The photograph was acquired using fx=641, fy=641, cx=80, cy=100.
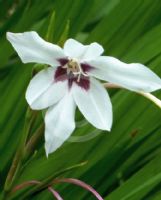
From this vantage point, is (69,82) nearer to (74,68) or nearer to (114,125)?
(74,68)

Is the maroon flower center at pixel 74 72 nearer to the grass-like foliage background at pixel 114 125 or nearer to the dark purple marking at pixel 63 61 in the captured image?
the dark purple marking at pixel 63 61

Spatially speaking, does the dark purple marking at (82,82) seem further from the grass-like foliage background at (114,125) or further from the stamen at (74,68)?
the grass-like foliage background at (114,125)

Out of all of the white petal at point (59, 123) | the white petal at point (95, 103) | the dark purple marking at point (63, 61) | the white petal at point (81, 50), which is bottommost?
the white petal at point (59, 123)

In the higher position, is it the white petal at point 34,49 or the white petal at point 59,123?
the white petal at point 34,49

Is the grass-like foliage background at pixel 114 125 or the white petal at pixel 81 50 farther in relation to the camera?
the grass-like foliage background at pixel 114 125

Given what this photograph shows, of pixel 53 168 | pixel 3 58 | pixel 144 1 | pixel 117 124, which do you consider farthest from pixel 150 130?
pixel 3 58

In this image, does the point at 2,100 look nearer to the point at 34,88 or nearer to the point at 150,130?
the point at 150,130

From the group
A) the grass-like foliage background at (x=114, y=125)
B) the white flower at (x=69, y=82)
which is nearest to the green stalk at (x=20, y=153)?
the white flower at (x=69, y=82)

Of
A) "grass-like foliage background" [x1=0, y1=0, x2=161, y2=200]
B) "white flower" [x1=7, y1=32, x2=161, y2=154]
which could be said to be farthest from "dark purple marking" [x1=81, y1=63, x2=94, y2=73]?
"grass-like foliage background" [x1=0, y1=0, x2=161, y2=200]
